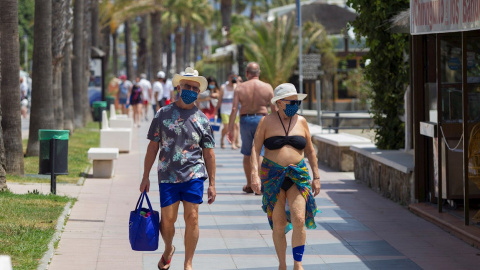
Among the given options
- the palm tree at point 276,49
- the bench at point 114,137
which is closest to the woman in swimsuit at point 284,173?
the bench at point 114,137

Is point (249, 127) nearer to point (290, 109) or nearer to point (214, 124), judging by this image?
point (290, 109)

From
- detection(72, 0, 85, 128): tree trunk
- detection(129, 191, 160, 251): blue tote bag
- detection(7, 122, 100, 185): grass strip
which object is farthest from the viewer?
detection(72, 0, 85, 128): tree trunk

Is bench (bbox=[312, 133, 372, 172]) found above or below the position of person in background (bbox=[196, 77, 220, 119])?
below

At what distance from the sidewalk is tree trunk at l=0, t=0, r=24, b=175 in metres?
1.27

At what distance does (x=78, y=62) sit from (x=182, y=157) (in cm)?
2180

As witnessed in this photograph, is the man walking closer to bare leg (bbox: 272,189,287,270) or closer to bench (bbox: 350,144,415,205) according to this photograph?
bench (bbox: 350,144,415,205)

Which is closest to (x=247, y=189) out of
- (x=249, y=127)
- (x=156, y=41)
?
(x=249, y=127)

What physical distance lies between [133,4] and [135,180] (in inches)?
1276

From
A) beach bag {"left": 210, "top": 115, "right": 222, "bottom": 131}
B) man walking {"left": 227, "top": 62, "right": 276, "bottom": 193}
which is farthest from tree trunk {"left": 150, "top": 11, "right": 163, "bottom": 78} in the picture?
man walking {"left": 227, "top": 62, "right": 276, "bottom": 193}

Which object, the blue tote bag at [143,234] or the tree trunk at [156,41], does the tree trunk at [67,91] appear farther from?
the tree trunk at [156,41]

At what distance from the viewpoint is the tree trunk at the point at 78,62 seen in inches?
1125

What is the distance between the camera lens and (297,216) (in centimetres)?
776

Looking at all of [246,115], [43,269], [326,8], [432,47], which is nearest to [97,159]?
[246,115]

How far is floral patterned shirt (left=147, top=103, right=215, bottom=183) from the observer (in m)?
7.67
